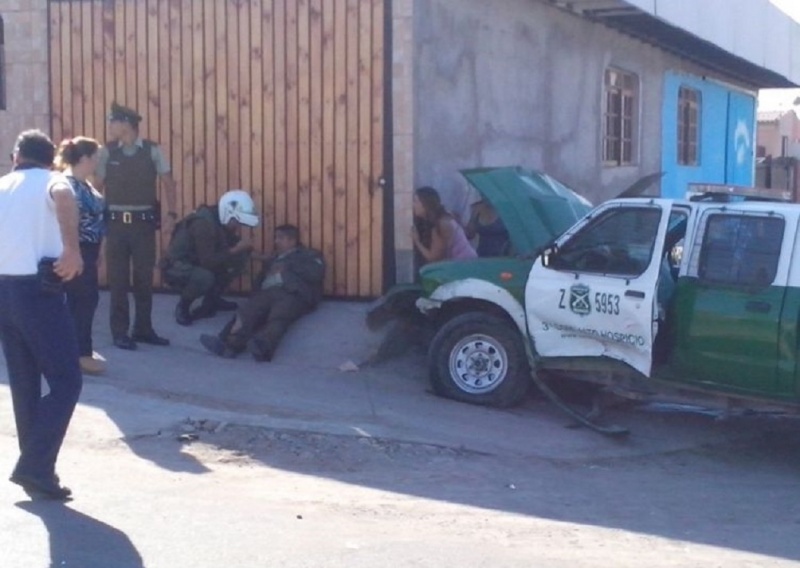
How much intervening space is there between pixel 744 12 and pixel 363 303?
1081cm

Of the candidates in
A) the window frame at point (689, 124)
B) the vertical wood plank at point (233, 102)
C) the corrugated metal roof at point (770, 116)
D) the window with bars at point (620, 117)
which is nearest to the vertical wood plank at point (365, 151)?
the vertical wood plank at point (233, 102)

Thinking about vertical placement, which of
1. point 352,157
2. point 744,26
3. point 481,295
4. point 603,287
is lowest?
point 481,295

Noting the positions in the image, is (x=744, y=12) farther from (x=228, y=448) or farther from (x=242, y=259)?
(x=228, y=448)

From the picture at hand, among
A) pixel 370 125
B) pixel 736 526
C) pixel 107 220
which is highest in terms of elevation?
pixel 370 125

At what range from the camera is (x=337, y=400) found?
10227mm

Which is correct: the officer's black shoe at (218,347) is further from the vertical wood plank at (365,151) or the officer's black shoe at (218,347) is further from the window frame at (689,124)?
the window frame at (689,124)

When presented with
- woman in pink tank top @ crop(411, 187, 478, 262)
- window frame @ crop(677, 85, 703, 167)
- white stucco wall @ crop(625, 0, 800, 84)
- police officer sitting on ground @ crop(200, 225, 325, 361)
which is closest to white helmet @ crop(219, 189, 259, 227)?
police officer sitting on ground @ crop(200, 225, 325, 361)

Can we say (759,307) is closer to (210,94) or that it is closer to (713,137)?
(210,94)

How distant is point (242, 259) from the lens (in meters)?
12.1

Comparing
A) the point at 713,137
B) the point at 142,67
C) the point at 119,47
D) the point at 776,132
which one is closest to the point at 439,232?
the point at 142,67

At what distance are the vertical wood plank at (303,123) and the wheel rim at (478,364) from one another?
270 cm

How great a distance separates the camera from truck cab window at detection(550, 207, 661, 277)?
9500 millimetres

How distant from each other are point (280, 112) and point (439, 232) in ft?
6.58

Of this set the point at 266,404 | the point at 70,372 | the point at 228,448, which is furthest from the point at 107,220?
the point at 70,372
